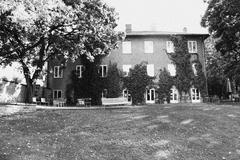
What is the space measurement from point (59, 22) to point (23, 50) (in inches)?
233

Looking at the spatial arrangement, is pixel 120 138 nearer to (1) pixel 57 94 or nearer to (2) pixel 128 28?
(1) pixel 57 94

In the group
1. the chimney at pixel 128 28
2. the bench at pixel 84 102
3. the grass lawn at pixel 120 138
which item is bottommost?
the grass lawn at pixel 120 138

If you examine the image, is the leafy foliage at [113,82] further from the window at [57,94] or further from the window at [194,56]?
the window at [194,56]

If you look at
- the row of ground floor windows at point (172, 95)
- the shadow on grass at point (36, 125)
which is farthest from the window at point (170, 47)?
the shadow on grass at point (36, 125)

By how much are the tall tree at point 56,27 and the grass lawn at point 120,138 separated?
788 cm

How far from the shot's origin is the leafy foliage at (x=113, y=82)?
30.6 meters

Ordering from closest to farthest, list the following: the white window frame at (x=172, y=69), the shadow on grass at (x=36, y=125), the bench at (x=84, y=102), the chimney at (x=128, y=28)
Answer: the shadow on grass at (x=36, y=125) → the bench at (x=84, y=102) → the white window frame at (x=172, y=69) → the chimney at (x=128, y=28)

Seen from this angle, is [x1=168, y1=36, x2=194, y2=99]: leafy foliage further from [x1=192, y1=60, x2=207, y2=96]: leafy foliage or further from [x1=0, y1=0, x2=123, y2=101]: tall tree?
[x1=0, y1=0, x2=123, y2=101]: tall tree

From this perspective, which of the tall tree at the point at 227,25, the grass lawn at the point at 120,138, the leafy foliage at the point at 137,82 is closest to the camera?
the grass lawn at the point at 120,138

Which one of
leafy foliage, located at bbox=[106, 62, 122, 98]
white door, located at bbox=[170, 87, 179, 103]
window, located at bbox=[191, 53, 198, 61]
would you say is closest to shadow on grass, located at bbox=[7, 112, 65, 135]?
leafy foliage, located at bbox=[106, 62, 122, 98]

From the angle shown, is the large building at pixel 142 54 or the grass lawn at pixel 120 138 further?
the large building at pixel 142 54

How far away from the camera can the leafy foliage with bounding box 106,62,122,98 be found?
30594 millimetres

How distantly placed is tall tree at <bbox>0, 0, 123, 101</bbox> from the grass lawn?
25.9 ft

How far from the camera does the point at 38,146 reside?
8555 mm
